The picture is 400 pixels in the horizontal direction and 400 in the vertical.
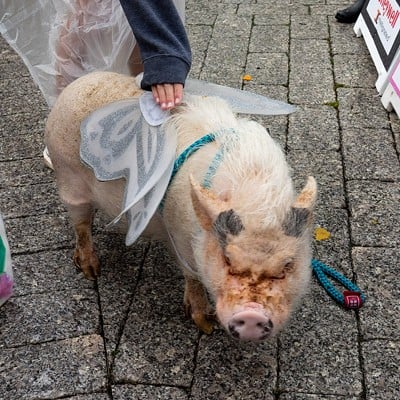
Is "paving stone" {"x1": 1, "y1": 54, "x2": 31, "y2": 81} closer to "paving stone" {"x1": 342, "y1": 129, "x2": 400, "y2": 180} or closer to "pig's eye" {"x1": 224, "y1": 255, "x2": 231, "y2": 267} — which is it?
"paving stone" {"x1": 342, "y1": 129, "x2": 400, "y2": 180}

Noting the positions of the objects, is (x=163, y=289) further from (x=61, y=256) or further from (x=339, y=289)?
(x=339, y=289)

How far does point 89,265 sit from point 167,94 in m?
1.03

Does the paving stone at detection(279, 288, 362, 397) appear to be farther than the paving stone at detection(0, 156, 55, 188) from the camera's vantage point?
No

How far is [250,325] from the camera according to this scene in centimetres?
185

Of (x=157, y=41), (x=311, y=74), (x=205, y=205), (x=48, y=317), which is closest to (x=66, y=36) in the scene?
(x=157, y=41)

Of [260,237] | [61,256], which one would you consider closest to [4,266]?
[61,256]

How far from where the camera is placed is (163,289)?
2881 millimetres

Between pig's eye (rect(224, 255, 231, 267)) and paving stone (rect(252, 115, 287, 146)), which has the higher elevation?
pig's eye (rect(224, 255, 231, 267))

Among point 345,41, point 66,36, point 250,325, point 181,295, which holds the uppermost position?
point 66,36

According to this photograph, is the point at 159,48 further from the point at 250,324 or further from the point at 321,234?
the point at 321,234

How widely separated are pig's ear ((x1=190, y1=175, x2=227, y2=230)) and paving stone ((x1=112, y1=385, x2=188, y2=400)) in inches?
30.0

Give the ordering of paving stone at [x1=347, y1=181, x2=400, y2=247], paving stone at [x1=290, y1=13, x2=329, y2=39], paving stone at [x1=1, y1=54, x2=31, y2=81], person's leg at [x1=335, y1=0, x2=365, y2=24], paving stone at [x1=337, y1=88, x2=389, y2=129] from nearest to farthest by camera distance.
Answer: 1. paving stone at [x1=347, y1=181, x2=400, y2=247]
2. paving stone at [x1=337, y1=88, x2=389, y2=129]
3. paving stone at [x1=1, y1=54, x2=31, y2=81]
4. paving stone at [x1=290, y1=13, x2=329, y2=39]
5. person's leg at [x1=335, y1=0, x2=365, y2=24]

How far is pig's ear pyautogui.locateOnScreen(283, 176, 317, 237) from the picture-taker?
6.36ft

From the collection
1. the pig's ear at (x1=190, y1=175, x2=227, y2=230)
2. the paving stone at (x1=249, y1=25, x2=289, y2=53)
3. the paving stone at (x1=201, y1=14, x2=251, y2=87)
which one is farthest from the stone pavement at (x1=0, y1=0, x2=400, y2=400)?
the pig's ear at (x1=190, y1=175, x2=227, y2=230)
